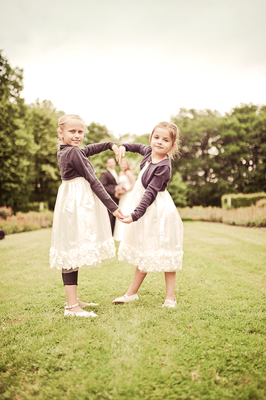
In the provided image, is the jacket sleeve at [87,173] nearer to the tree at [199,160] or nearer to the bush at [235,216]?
the bush at [235,216]

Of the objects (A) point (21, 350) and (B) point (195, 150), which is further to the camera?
(B) point (195, 150)

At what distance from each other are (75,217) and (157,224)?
0.89m

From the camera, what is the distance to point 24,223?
12.6m

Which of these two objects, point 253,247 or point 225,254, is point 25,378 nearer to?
point 225,254

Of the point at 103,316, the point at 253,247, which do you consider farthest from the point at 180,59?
the point at 103,316

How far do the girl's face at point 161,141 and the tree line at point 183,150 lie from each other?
811 inches

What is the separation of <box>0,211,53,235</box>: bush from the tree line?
27.0 feet

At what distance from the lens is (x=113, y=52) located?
9.82m

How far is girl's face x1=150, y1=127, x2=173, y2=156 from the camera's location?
3.00m

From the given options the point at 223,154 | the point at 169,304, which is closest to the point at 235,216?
the point at 169,304

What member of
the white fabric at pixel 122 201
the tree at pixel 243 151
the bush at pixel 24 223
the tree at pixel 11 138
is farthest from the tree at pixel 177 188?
the white fabric at pixel 122 201

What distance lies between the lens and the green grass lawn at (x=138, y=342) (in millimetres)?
1688

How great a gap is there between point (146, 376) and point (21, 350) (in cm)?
109

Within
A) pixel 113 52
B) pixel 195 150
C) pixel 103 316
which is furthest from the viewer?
pixel 195 150
